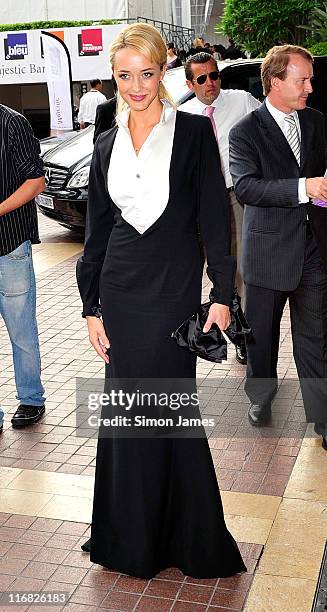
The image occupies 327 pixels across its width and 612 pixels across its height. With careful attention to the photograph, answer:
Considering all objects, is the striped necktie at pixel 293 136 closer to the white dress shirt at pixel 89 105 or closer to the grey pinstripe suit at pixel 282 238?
the grey pinstripe suit at pixel 282 238

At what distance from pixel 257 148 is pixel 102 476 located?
78.8 inches

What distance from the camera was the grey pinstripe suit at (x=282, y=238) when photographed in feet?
15.7

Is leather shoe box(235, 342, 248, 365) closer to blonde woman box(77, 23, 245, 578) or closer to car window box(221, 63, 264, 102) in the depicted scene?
blonde woman box(77, 23, 245, 578)

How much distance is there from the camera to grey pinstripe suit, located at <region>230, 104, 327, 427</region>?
15.7ft

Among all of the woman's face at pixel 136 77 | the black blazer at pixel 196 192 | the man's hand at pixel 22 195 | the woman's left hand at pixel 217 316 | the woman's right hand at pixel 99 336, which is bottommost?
the woman's right hand at pixel 99 336

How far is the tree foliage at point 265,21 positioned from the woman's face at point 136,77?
15.9 metres

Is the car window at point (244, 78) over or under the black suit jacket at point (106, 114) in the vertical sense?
over

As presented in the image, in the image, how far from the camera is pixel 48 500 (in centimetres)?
451

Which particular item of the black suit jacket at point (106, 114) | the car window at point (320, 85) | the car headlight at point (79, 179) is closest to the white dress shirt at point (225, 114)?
the black suit jacket at point (106, 114)

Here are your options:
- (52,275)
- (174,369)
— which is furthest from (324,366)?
(52,275)

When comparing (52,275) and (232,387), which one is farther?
(52,275)

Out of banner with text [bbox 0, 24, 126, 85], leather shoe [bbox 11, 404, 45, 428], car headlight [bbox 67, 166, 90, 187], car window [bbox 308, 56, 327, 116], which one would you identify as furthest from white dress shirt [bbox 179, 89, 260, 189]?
banner with text [bbox 0, 24, 126, 85]

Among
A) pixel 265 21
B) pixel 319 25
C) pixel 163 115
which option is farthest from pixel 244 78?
pixel 265 21

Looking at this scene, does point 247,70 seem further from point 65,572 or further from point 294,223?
point 65,572
